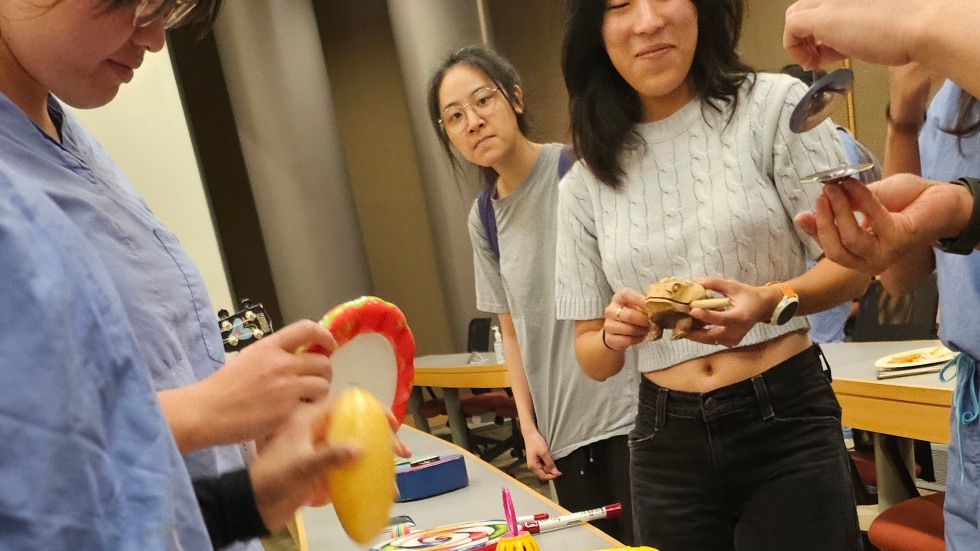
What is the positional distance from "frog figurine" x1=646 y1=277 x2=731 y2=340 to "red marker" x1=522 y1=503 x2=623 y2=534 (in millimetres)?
384

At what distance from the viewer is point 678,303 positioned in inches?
56.9

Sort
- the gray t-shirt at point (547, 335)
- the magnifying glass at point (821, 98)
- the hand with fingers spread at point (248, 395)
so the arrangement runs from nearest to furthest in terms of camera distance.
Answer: the hand with fingers spread at point (248, 395) → the magnifying glass at point (821, 98) → the gray t-shirt at point (547, 335)

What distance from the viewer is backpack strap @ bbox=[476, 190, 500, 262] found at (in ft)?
8.41

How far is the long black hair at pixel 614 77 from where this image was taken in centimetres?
172

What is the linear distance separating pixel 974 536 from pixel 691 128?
2.80ft

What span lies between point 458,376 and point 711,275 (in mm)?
3935

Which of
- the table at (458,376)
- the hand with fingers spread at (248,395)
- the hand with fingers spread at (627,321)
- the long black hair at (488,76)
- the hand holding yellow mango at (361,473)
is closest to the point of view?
the hand with fingers spread at (248,395)

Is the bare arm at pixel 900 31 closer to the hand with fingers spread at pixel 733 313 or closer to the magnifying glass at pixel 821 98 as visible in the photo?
the magnifying glass at pixel 821 98

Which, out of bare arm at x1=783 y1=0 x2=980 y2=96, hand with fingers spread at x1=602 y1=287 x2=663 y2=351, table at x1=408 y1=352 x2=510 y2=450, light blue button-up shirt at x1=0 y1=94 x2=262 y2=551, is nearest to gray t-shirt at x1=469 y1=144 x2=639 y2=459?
hand with fingers spread at x1=602 y1=287 x2=663 y2=351

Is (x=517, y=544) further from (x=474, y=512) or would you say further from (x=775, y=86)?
(x=775, y=86)

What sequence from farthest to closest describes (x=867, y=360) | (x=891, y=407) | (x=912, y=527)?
(x=867, y=360)
(x=891, y=407)
(x=912, y=527)

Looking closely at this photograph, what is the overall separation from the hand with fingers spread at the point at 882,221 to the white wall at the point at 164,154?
4.87m

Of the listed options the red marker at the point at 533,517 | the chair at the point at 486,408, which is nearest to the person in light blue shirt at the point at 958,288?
the red marker at the point at 533,517

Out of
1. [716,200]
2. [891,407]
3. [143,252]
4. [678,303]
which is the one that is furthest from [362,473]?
[891,407]
